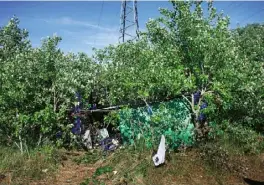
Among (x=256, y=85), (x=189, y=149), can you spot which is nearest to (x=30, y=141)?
(x=189, y=149)

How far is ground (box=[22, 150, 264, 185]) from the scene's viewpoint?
860 cm

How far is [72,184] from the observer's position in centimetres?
936

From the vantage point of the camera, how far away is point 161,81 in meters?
10.3

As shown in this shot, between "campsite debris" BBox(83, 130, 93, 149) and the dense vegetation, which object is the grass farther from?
"campsite debris" BBox(83, 130, 93, 149)

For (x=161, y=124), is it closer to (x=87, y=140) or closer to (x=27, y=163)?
(x=87, y=140)

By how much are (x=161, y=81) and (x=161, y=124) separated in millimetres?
1489

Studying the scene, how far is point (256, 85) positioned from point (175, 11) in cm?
411

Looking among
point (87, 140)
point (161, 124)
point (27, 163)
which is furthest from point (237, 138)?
point (27, 163)

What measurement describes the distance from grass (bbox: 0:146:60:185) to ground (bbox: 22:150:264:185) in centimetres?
38

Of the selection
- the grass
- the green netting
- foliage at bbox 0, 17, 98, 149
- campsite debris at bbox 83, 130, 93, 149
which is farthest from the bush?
the grass

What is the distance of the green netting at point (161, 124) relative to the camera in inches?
402

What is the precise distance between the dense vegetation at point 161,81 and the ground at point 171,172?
1657 mm

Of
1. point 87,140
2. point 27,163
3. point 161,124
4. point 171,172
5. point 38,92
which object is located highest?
point 38,92

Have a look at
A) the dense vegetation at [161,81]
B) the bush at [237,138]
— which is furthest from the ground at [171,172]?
the dense vegetation at [161,81]
